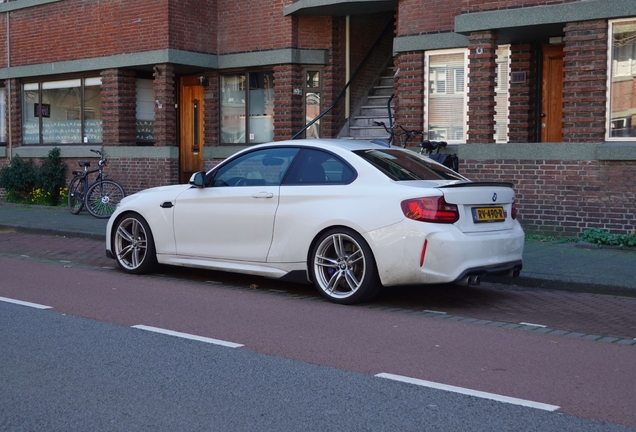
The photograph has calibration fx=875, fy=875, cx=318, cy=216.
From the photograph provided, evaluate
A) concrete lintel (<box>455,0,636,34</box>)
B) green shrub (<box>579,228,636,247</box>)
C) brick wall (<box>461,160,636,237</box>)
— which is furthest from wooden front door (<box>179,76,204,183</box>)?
green shrub (<box>579,228,636,247</box>)

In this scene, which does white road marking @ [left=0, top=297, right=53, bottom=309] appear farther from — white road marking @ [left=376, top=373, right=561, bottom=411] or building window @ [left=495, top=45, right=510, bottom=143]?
building window @ [left=495, top=45, right=510, bottom=143]

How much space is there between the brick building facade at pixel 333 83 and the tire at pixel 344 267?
5.74 m

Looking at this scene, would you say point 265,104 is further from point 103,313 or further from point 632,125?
point 103,313

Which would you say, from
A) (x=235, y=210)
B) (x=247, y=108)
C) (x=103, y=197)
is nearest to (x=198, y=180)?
(x=235, y=210)

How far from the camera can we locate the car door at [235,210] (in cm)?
895

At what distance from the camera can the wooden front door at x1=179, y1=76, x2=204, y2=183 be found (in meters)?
19.8

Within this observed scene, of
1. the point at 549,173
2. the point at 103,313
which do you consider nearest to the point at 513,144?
the point at 549,173

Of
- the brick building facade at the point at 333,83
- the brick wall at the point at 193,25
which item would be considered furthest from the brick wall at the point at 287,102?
the brick wall at the point at 193,25

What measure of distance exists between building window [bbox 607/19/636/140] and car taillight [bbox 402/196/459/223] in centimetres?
588

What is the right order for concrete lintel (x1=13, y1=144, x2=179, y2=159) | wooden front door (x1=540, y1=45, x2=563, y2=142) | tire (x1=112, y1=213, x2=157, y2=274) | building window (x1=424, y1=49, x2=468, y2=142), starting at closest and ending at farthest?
→ tire (x1=112, y1=213, x2=157, y2=274)
wooden front door (x1=540, y1=45, x2=563, y2=142)
building window (x1=424, y1=49, x2=468, y2=142)
concrete lintel (x1=13, y1=144, x2=179, y2=159)

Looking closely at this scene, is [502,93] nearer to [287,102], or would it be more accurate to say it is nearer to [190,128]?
[287,102]

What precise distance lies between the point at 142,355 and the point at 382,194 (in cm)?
291

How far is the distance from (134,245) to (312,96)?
8.52 metres

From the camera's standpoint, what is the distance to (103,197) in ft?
57.0
